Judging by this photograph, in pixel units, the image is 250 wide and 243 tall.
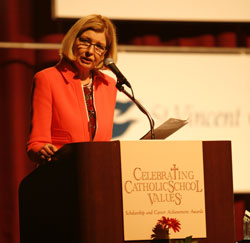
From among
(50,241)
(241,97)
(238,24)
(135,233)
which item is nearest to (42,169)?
(50,241)

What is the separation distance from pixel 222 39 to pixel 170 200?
2.49 metres

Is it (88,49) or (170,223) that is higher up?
(88,49)

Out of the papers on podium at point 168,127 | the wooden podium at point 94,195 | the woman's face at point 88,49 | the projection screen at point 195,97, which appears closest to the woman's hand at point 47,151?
the wooden podium at point 94,195

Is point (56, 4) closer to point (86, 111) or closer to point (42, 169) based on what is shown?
point (86, 111)

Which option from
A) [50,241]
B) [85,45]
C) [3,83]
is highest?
[3,83]

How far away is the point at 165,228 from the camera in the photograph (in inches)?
65.3

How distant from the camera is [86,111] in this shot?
204 centimetres

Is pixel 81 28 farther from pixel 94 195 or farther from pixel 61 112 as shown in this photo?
pixel 94 195

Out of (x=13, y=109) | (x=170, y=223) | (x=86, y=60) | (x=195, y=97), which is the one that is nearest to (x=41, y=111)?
(x=86, y=60)

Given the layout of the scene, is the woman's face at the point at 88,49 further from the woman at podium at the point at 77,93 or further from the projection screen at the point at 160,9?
the projection screen at the point at 160,9

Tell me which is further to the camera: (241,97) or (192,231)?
(241,97)

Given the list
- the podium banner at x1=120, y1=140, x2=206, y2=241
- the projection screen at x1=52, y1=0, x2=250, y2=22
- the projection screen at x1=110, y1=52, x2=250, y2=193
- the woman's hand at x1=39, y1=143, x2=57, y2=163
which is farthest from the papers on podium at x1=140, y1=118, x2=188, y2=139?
the projection screen at x1=52, y1=0, x2=250, y2=22

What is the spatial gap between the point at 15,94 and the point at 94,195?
206cm

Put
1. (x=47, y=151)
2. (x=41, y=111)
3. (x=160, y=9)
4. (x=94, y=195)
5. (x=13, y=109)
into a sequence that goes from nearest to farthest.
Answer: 1. (x=94, y=195)
2. (x=47, y=151)
3. (x=41, y=111)
4. (x=13, y=109)
5. (x=160, y=9)
